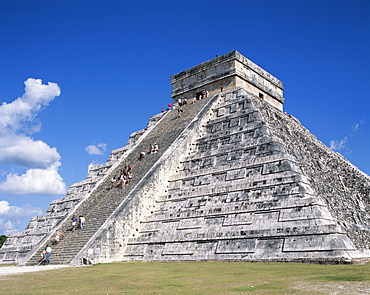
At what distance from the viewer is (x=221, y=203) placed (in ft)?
41.6

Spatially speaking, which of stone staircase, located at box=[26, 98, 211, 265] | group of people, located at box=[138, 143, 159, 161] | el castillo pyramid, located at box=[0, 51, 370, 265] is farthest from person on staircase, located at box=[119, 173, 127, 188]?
group of people, located at box=[138, 143, 159, 161]

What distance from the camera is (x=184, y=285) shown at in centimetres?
665

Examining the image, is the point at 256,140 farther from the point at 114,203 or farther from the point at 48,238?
the point at 48,238

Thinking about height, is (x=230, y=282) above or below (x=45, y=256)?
above

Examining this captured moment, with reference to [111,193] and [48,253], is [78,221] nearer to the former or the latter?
[111,193]

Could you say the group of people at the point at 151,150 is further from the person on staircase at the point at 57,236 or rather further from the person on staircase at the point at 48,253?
the person on staircase at the point at 48,253

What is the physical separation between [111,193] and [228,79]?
32.0 ft

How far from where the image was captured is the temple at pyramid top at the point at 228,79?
70.7ft

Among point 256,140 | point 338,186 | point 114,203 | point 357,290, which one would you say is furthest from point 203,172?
point 357,290

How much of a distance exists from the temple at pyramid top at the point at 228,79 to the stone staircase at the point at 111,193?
174cm

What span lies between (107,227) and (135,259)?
1.51m

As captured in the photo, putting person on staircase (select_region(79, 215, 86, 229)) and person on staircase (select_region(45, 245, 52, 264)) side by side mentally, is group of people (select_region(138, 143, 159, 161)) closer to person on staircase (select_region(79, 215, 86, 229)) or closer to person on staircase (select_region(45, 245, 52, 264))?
person on staircase (select_region(79, 215, 86, 229))

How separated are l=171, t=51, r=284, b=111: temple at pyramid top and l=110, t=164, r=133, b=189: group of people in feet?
25.6

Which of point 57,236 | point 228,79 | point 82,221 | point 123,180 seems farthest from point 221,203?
point 228,79
